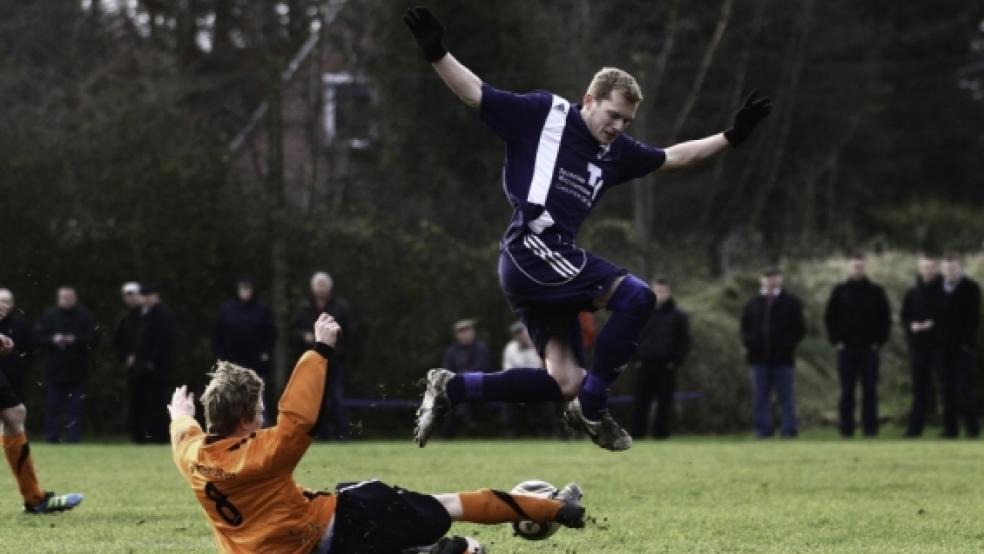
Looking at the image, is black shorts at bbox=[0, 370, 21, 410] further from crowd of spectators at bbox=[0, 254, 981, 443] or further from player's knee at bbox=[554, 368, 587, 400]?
crowd of spectators at bbox=[0, 254, 981, 443]

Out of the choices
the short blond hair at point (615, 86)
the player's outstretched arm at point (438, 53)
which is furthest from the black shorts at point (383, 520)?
the short blond hair at point (615, 86)

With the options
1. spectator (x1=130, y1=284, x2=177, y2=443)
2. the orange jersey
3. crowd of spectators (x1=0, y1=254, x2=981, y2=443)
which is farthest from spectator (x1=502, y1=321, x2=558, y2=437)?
the orange jersey

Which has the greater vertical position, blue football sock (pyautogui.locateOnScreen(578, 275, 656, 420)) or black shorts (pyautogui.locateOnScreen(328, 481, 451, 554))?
blue football sock (pyautogui.locateOnScreen(578, 275, 656, 420))

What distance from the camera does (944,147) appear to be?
46625mm

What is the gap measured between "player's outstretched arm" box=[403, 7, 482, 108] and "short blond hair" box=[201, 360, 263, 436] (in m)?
2.19

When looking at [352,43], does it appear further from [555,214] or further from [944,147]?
[555,214]

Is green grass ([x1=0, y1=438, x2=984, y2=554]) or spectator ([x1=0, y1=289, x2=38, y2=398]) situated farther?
spectator ([x1=0, y1=289, x2=38, y2=398])

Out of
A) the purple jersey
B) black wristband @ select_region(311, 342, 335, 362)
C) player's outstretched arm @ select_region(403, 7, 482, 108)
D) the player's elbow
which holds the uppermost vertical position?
player's outstretched arm @ select_region(403, 7, 482, 108)

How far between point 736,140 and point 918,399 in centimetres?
1202

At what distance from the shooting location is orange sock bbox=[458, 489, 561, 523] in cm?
744

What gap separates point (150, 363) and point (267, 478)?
47.6ft

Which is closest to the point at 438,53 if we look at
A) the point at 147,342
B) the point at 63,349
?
the point at 147,342

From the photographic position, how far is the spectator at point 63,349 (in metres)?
20.7

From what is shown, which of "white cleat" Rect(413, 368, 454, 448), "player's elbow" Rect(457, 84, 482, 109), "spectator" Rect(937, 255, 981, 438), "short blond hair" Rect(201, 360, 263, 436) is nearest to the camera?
"short blond hair" Rect(201, 360, 263, 436)
